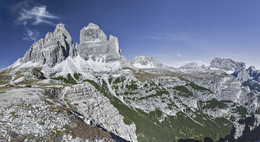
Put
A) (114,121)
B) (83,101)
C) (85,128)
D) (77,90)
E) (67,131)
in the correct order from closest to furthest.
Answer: (67,131), (85,128), (83,101), (77,90), (114,121)

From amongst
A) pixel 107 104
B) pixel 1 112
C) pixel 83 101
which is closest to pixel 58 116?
pixel 1 112

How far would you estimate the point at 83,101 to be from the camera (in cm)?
8956

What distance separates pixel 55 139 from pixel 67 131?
9.75ft

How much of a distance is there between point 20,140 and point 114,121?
9798 cm

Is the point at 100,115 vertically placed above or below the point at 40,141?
below

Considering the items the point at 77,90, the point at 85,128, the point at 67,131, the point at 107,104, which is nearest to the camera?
the point at 67,131

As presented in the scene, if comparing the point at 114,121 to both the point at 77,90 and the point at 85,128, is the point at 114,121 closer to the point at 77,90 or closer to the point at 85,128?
the point at 77,90

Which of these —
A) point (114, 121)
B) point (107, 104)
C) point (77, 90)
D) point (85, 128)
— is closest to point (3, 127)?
point (85, 128)

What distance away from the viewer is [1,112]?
33.5m

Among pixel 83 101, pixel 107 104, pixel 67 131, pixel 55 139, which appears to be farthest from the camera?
pixel 107 104

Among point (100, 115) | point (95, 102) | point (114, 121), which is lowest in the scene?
point (114, 121)

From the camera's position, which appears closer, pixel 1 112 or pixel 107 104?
pixel 1 112

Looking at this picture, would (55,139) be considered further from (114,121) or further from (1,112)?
(114,121)

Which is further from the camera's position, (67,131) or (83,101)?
(83,101)
